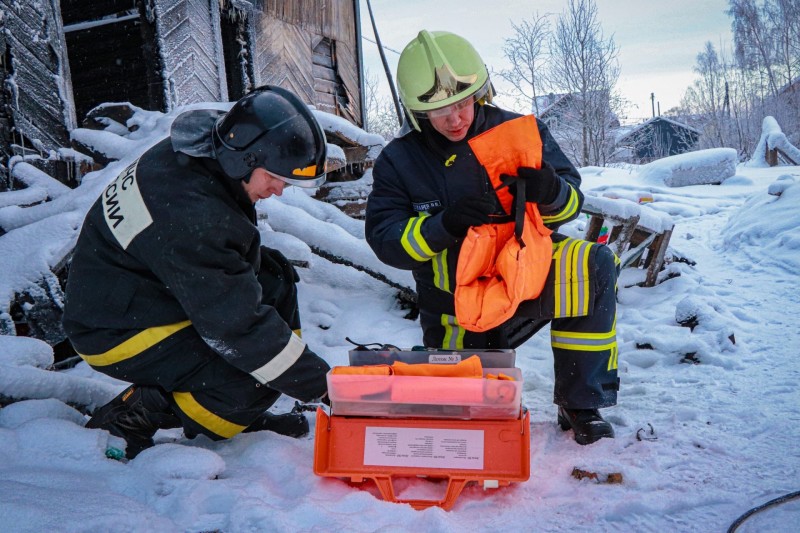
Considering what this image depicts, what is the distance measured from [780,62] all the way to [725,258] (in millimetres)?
34346

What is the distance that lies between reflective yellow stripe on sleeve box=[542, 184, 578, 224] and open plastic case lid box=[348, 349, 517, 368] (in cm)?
69

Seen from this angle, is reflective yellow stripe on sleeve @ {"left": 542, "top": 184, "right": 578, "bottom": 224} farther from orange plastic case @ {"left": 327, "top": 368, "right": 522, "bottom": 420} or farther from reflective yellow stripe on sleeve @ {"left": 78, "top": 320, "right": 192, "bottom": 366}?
reflective yellow stripe on sleeve @ {"left": 78, "top": 320, "right": 192, "bottom": 366}

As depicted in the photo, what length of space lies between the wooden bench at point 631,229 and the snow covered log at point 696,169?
1134 centimetres

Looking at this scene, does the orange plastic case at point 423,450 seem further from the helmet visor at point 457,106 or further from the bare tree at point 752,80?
the bare tree at point 752,80

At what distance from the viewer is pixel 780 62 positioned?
110ft

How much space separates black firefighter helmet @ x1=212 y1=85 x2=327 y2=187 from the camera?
2.10 m

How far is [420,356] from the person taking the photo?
2.17 metres

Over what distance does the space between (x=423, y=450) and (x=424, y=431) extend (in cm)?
6

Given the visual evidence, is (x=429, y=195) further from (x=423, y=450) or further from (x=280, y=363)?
(x=423, y=450)

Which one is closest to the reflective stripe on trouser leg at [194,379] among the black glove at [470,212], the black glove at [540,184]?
the black glove at [470,212]

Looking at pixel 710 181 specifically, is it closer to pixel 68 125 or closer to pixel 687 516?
pixel 68 125

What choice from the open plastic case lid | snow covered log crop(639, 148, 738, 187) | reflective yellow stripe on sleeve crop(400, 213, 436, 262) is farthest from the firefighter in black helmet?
snow covered log crop(639, 148, 738, 187)

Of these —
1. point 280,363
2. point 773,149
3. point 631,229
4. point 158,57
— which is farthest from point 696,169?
point 280,363

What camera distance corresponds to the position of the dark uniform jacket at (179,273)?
203cm
